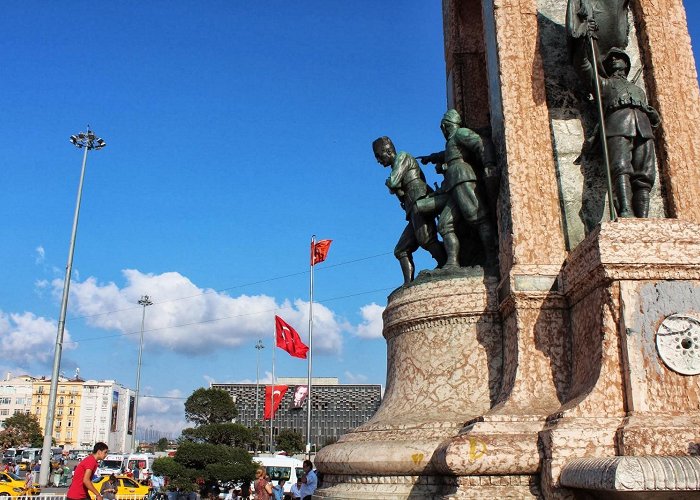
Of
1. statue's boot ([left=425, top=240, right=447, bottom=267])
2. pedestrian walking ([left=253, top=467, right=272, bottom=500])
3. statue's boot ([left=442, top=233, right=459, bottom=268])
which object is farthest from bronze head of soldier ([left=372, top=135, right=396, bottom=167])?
pedestrian walking ([left=253, top=467, right=272, bottom=500])

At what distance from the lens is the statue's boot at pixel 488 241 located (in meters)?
7.69

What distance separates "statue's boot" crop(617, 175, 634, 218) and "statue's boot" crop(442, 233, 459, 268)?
6.12 ft

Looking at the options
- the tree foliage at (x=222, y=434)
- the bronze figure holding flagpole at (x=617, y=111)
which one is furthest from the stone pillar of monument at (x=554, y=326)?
the tree foliage at (x=222, y=434)

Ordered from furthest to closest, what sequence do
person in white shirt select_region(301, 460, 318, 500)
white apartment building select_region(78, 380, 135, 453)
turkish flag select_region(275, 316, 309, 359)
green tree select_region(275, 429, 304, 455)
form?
white apartment building select_region(78, 380, 135, 453)
green tree select_region(275, 429, 304, 455)
turkish flag select_region(275, 316, 309, 359)
person in white shirt select_region(301, 460, 318, 500)

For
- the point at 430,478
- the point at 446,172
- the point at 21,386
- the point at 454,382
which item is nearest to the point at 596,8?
the point at 446,172

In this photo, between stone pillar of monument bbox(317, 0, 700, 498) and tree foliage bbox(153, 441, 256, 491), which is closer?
stone pillar of monument bbox(317, 0, 700, 498)

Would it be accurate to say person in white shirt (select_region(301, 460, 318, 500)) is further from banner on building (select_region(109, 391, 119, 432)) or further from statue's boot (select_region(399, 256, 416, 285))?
banner on building (select_region(109, 391, 119, 432))

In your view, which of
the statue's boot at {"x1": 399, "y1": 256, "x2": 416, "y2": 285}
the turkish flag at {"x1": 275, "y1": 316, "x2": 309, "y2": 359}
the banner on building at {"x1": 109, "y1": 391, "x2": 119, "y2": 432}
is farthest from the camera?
the banner on building at {"x1": 109, "y1": 391, "x2": 119, "y2": 432}

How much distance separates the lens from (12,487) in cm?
2455

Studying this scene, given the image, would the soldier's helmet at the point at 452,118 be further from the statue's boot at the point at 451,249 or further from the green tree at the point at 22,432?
the green tree at the point at 22,432

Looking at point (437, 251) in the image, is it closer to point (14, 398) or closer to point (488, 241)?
point (488, 241)

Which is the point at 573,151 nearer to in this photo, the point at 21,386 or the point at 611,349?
the point at 611,349

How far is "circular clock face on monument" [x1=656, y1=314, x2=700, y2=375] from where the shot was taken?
5258 millimetres

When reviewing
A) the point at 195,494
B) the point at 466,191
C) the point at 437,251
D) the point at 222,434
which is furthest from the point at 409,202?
the point at 222,434
